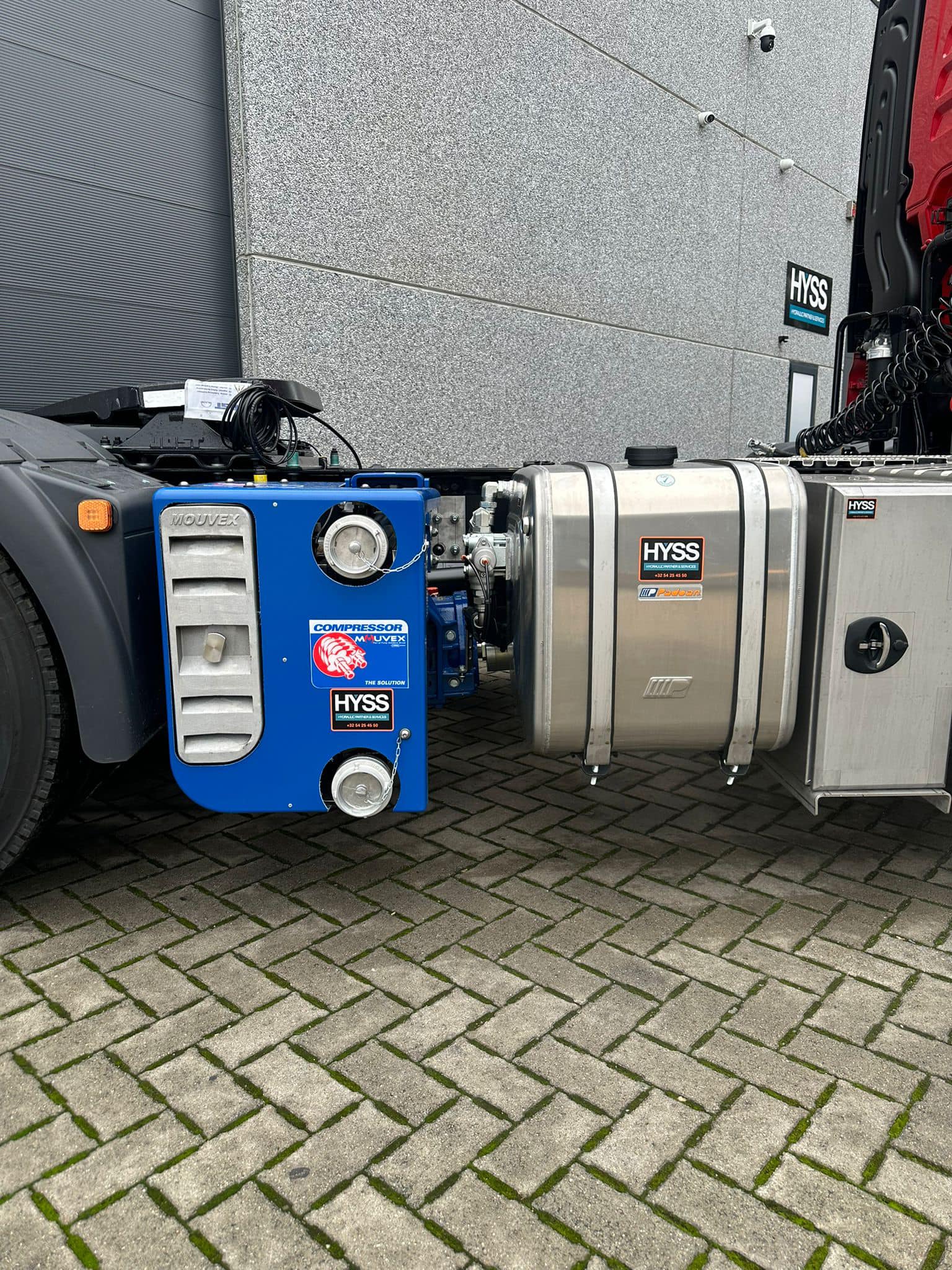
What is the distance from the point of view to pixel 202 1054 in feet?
6.87

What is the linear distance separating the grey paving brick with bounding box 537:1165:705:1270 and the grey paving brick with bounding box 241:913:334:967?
1.07m

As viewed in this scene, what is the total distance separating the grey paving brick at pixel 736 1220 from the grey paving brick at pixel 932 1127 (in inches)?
14.3

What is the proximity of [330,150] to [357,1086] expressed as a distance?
5530 millimetres

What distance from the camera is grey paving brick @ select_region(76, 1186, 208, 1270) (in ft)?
5.09

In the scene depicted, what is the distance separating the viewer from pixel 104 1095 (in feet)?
6.42

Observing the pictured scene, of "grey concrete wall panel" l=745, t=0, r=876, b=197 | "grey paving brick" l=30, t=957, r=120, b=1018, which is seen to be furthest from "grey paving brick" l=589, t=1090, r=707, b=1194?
"grey concrete wall panel" l=745, t=0, r=876, b=197

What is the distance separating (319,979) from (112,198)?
459 cm

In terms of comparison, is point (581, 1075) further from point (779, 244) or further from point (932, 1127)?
point (779, 244)

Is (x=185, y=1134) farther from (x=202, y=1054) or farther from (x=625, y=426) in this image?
(x=625, y=426)

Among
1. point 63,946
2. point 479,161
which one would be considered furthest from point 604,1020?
point 479,161

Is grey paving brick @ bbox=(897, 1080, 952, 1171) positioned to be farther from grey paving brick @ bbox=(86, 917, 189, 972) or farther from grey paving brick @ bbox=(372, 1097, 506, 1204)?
grey paving brick @ bbox=(86, 917, 189, 972)

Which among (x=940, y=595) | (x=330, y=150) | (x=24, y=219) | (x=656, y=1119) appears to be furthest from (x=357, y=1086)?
(x=330, y=150)

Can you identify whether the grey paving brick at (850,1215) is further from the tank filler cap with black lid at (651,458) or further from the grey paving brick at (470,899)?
the tank filler cap with black lid at (651,458)

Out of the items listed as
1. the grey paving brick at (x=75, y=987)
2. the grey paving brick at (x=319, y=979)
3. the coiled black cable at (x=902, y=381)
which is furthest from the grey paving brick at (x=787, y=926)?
the coiled black cable at (x=902, y=381)
